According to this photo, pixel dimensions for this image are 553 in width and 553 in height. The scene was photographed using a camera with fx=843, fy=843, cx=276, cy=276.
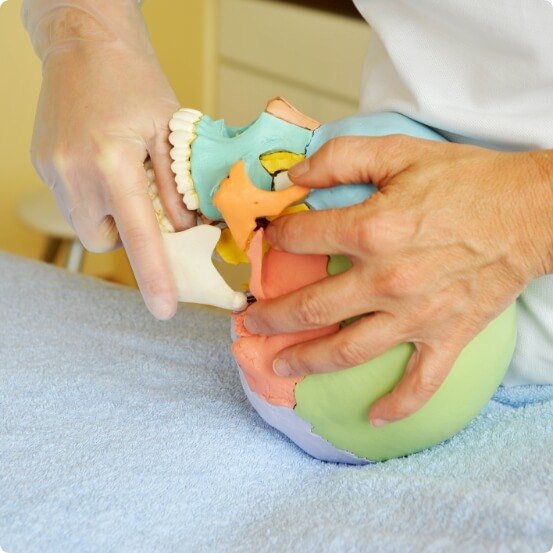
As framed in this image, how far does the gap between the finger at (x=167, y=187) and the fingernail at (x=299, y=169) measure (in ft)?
0.53

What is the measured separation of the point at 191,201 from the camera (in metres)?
0.86

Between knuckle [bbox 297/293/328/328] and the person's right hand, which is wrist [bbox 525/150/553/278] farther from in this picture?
the person's right hand

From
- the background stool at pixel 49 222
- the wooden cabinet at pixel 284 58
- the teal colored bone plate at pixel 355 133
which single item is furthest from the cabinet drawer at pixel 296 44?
the teal colored bone plate at pixel 355 133

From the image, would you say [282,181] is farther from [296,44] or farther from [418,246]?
[296,44]

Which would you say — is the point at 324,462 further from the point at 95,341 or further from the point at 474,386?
the point at 95,341

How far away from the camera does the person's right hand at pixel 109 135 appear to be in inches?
34.3

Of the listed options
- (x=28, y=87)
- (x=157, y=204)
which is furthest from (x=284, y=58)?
(x=157, y=204)

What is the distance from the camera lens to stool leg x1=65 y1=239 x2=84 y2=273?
1.97 metres

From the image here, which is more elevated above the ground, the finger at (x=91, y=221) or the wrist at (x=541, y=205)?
the wrist at (x=541, y=205)

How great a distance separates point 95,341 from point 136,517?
41 cm

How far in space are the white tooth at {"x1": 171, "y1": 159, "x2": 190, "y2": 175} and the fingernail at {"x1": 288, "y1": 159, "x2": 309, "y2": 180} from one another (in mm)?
138

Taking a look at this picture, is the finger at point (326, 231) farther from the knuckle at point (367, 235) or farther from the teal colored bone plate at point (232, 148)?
the teal colored bone plate at point (232, 148)

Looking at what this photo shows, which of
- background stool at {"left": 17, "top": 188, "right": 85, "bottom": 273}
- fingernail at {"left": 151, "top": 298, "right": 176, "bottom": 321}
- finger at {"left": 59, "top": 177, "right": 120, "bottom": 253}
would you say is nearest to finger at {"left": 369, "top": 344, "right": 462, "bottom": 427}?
fingernail at {"left": 151, "top": 298, "right": 176, "bottom": 321}

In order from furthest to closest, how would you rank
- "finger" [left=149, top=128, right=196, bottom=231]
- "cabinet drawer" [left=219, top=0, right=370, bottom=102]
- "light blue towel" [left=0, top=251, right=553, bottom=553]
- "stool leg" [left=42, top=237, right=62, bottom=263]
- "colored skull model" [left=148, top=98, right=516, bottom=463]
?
1. "stool leg" [left=42, top=237, right=62, bottom=263]
2. "cabinet drawer" [left=219, top=0, right=370, bottom=102]
3. "finger" [left=149, top=128, right=196, bottom=231]
4. "colored skull model" [left=148, top=98, right=516, bottom=463]
5. "light blue towel" [left=0, top=251, right=553, bottom=553]
